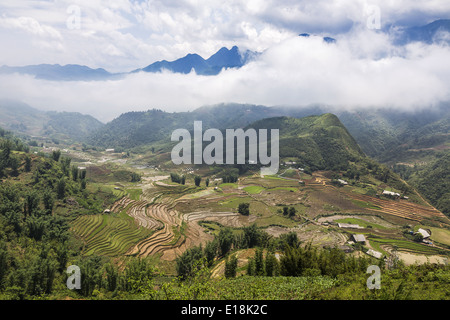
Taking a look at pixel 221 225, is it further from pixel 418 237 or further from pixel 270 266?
pixel 418 237

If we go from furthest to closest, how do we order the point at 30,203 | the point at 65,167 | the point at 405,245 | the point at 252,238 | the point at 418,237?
the point at 65,167 → the point at 418,237 → the point at 405,245 → the point at 252,238 → the point at 30,203

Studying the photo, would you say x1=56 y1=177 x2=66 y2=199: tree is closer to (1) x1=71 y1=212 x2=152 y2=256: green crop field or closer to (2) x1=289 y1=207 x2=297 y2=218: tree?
(1) x1=71 y1=212 x2=152 y2=256: green crop field

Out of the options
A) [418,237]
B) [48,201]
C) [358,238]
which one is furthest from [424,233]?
[48,201]

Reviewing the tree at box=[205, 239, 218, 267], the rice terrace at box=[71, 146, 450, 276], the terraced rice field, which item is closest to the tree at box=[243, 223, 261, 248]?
the tree at box=[205, 239, 218, 267]

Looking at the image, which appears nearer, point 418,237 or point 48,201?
point 48,201

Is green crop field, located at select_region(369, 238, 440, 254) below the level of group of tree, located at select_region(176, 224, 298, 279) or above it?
below

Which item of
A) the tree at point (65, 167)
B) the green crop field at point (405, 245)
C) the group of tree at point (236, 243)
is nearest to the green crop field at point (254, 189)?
the group of tree at point (236, 243)

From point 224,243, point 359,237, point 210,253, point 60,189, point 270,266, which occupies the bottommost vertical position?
point 359,237

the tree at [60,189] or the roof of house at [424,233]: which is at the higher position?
the tree at [60,189]

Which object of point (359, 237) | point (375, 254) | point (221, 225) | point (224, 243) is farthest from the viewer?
point (221, 225)

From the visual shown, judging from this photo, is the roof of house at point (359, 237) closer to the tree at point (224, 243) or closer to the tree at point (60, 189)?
the tree at point (224, 243)

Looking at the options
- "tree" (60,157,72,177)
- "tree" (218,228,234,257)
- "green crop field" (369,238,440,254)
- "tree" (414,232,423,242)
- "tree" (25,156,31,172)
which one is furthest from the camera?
"tree" (60,157,72,177)
